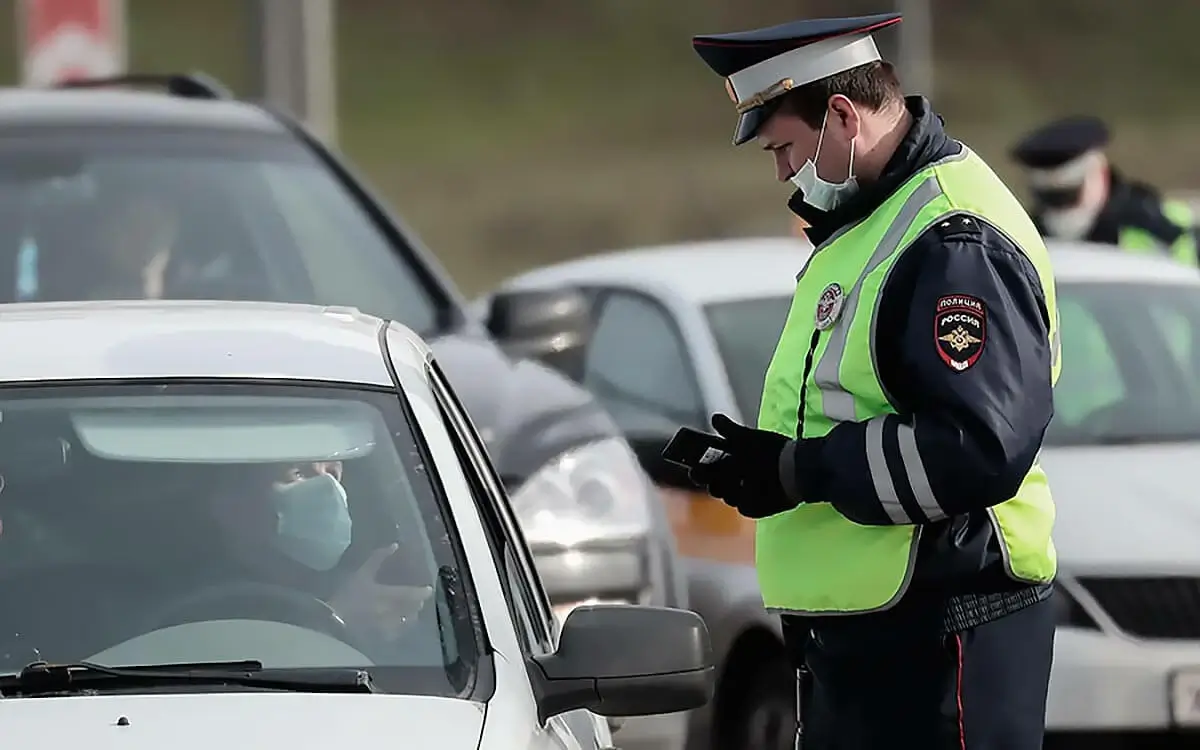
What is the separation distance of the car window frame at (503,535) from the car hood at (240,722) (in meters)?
0.36

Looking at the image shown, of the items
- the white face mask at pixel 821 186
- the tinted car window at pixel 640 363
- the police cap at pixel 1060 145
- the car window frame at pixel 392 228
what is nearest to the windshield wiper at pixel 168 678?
the white face mask at pixel 821 186

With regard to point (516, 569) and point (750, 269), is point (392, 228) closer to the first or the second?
point (750, 269)

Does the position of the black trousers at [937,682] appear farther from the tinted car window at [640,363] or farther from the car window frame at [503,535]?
the tinted car window at [640,363]

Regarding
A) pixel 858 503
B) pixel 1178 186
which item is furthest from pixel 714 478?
pixel 1178 186

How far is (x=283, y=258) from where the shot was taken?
Result: 251 inches

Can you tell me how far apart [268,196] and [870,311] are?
9.31ft

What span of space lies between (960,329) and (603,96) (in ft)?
173

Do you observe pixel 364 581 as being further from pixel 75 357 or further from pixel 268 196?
pixel 268 196

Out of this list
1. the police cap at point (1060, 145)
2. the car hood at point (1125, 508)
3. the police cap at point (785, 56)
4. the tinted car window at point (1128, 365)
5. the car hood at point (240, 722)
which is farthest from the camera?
the police cap at point (1060, 145)

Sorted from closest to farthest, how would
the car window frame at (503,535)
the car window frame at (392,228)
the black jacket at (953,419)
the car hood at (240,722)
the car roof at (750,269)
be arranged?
the car hood at (240,722) < the car window frame at (503,535) < the black jacket at (953,419) < the car window frame at (392,228) < the car roof at (750,269)

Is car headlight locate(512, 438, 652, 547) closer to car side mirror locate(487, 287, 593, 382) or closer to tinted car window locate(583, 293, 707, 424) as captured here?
car side mirror locate(487, 287, 593, 382)

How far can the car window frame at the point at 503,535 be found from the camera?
378 cm

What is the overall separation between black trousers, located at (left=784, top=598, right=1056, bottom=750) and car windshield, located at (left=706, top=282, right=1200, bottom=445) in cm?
279

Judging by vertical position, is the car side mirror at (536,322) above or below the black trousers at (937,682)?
below
